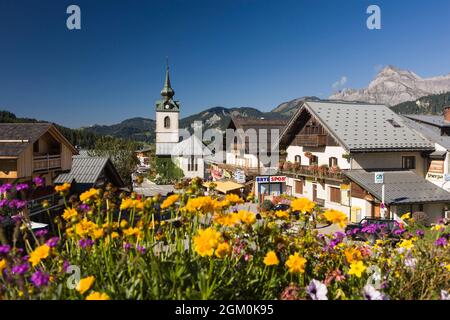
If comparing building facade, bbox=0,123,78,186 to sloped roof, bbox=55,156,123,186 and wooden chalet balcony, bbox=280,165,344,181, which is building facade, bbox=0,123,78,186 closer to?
sloped roof, bbox=55,156,123,186

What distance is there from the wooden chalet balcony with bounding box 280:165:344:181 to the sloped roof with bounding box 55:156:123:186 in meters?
15.6

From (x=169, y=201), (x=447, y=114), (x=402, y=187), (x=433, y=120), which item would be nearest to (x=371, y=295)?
(x=169, y=201)

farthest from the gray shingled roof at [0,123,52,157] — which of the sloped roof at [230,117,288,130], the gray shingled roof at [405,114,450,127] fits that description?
the gray shingled roof at [405,114,450,127]

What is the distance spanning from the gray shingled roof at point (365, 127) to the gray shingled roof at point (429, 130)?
0.55 m

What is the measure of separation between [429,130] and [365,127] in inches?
224

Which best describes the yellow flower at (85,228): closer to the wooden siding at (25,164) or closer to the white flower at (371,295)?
the white flower at (371,295)

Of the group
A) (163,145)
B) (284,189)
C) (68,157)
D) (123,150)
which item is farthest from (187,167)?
(68,157)

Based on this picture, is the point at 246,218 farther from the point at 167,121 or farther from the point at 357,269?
the point at 167,121

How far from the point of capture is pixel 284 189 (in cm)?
3478

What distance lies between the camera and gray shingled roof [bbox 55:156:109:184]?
25.2 metres

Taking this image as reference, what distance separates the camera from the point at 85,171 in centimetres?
2611

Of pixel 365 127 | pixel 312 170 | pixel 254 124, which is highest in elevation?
pixel 254 124

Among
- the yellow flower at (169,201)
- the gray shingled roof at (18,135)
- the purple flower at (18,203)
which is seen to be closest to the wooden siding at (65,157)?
the gray shingled roof at (18,135)

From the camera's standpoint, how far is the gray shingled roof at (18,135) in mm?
16606
